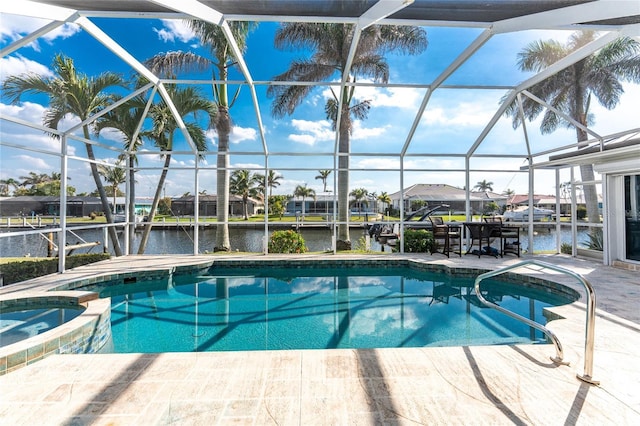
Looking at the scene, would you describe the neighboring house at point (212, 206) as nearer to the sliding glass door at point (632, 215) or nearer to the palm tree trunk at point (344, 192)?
the palm tree trunk at point (344, 192)

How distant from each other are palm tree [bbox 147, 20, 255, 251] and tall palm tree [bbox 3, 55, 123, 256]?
4.93ft

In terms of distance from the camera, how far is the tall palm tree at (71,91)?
24.8 ft

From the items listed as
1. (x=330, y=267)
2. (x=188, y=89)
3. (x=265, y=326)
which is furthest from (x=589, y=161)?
(x=188, y=89)

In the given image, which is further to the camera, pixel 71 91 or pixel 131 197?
pixel 131 197

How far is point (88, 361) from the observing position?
2.76 metres

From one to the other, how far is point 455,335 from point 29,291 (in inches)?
249

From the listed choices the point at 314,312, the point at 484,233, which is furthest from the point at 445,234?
the point at 314,312

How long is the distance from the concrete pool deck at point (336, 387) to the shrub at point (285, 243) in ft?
20.1

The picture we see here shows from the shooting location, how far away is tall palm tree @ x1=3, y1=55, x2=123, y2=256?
7.57m

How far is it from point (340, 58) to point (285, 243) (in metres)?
6.01

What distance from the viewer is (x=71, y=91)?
8.02m

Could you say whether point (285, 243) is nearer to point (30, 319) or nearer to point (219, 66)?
point (30, 319)

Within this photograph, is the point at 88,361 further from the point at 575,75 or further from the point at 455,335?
the point at 575,75

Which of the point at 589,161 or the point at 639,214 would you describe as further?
the point at 589,161
